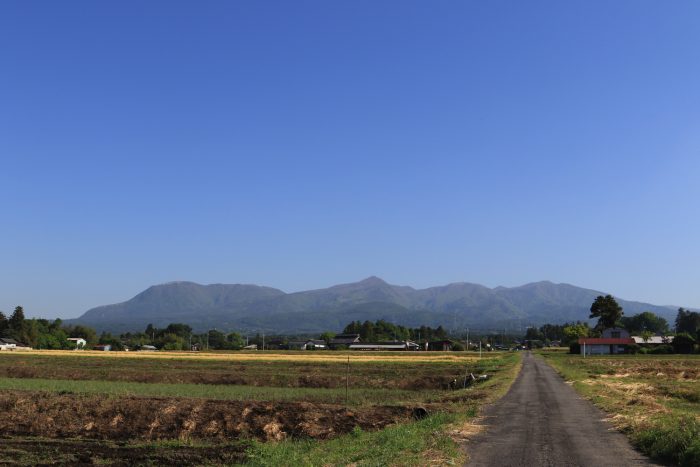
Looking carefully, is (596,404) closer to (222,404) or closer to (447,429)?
(447,429)

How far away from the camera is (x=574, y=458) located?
54.6 ft

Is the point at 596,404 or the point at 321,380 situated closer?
the point at 596,404

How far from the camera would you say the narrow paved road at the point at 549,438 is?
1648 cm

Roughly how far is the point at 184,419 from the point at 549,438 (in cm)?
1761

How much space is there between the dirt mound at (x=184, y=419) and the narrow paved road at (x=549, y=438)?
5.45 meters

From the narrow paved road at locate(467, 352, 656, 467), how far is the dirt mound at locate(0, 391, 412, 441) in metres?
5.45

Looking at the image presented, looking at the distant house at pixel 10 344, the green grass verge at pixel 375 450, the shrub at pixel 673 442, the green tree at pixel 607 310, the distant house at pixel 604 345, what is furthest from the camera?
the green tree at pixel 607 310

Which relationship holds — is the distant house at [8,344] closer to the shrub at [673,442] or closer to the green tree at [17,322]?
the green tree at [17,322]

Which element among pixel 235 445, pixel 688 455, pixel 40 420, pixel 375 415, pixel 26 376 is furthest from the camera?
pixel 26 376

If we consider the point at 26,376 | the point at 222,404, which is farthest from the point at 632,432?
the point at 26,376

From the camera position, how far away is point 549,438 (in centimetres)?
1994

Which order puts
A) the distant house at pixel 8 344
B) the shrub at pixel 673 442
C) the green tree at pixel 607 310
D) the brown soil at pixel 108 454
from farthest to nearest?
the green tree at pixel 607 310 < the distant house at pixel 8 344 < the brown soil at pixel 108 454 < the shrub at pixel 673 442

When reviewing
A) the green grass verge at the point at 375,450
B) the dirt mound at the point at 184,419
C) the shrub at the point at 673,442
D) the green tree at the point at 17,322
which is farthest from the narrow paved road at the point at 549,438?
the green tree at the point at 17,322

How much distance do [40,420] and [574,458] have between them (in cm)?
2590
